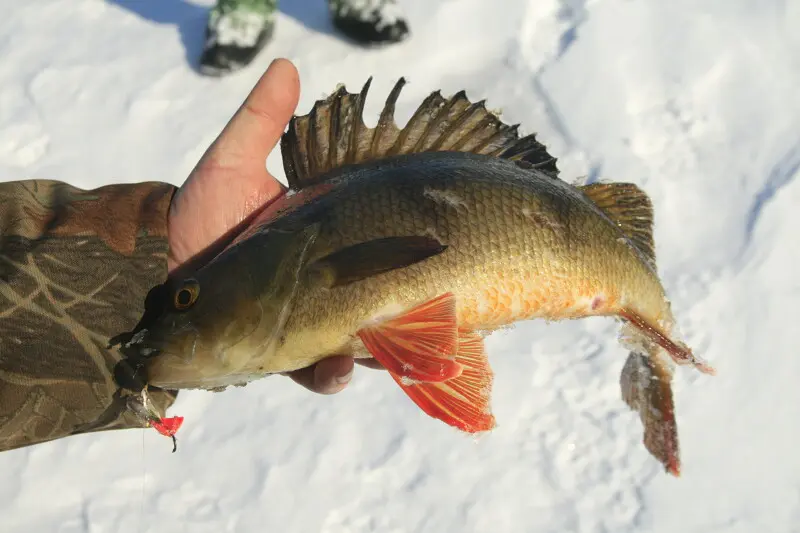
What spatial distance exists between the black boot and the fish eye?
3.10 m

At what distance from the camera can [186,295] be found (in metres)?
1.74

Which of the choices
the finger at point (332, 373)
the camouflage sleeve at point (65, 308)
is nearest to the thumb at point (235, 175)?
the camouflage sleeve at point (65, 308)

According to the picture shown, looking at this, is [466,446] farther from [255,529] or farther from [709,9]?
[709,9]

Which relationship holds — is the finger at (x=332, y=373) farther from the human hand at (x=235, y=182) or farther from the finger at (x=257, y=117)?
the finger at (x=257, y=117)

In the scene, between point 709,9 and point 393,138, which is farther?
point 709,9

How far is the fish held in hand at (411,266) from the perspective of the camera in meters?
1.73

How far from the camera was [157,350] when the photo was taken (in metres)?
A: 1.68

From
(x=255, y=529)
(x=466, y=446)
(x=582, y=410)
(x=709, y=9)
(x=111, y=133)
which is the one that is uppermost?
(x=709, y=9)

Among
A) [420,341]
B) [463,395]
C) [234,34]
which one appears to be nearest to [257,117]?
[420,341]

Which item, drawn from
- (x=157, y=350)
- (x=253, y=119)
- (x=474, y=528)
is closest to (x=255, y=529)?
(x=474, y=528)

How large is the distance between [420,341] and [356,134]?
2.51ft

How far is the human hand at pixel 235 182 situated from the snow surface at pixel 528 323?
0.88 m

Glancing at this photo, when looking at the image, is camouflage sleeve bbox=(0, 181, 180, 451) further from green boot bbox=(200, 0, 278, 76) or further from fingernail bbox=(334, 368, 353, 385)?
green boot bbox=(200, 0, 278, 76)

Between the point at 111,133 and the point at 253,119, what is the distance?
2100 millimetres
